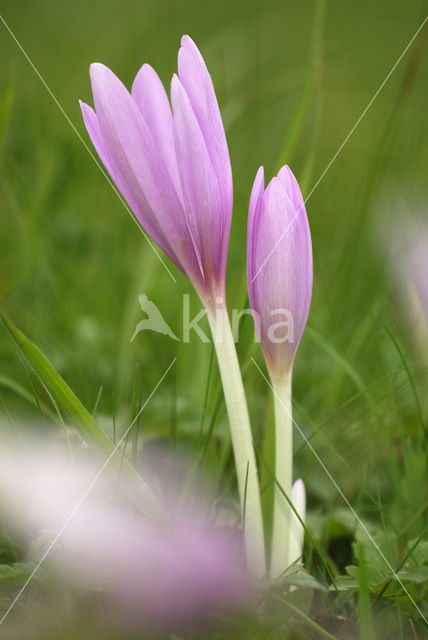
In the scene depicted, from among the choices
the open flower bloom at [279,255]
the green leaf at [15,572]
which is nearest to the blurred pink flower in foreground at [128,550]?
the green leaf at [15,572]

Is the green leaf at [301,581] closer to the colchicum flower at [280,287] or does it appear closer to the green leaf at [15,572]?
the colchicum flower at [280,287]

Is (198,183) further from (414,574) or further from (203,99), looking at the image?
(414,574)

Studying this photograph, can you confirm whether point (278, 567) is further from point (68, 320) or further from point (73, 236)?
point (73, 236)

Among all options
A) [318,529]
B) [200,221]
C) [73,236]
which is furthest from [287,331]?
[73,236]

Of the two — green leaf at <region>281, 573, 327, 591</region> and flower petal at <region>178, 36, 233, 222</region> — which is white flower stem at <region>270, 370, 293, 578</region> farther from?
flower petal at <region>178, 36, 233, 222</region>

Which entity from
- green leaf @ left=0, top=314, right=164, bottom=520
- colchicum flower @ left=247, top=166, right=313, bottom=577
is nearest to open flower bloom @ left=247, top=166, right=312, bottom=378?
colchicum flower @ left=247, top=166, right=313, bottom=577

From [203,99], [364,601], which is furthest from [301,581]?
[203,99]
